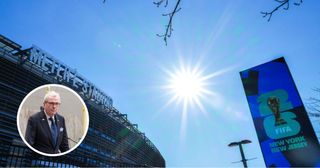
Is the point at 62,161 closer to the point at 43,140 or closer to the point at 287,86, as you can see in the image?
the point at 43,140

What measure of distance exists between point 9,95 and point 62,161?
2285 centimetres

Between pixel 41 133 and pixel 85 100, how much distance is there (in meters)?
34.6

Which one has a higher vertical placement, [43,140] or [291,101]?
[291,101]

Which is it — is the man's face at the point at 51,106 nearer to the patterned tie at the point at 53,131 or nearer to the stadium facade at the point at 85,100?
the patterned tie at the point at 53,131

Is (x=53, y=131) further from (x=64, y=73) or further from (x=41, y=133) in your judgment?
(x=64, y=73)

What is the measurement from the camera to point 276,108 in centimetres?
Answer: 1052

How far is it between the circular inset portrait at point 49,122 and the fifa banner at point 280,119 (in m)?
9.07

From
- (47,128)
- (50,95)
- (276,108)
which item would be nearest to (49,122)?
(47,128)

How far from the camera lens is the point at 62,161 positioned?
7297 millimetres

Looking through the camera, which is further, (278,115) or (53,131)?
(278,115)

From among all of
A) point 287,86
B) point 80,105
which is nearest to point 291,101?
point 287,86

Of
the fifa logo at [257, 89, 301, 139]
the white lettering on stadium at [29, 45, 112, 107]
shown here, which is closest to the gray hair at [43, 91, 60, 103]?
the fifa logo at [257, 89, 301, 139]

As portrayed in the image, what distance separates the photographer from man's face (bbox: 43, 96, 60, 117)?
276 centimetres

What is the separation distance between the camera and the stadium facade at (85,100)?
25938 millimetres
